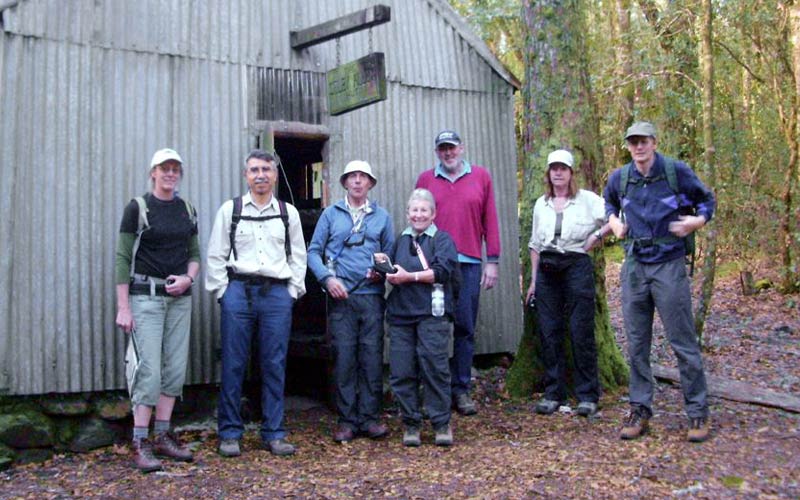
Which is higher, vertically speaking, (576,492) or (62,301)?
(62,301)

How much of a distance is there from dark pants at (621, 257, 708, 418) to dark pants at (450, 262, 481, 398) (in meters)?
1.41

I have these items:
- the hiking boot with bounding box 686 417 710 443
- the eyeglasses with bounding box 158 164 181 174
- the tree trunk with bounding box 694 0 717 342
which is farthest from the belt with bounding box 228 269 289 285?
the tree trunk with bounding box 694 0 717 342

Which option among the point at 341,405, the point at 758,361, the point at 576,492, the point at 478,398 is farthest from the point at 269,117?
the point at 758,361

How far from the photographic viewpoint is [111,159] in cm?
588

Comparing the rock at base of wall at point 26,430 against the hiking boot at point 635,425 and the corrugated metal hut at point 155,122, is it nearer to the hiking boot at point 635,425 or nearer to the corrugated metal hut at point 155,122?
the corrugated metal hut at point 155,122

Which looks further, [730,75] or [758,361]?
[730,75]

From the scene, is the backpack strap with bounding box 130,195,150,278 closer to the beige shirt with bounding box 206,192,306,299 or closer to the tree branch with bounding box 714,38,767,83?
the beige shirt with bounding box 206,192,306,299

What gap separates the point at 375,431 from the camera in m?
5.76

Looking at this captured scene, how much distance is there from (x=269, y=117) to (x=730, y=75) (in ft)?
37.0

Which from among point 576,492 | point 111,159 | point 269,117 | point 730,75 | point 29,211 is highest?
point 730,75

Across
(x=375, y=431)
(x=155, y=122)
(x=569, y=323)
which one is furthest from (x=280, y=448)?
(x=155, y=122)

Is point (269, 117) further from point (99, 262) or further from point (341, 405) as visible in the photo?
point (341, 405)

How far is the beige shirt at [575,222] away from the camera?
6113 mm

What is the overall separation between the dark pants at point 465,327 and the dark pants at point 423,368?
737 mm
